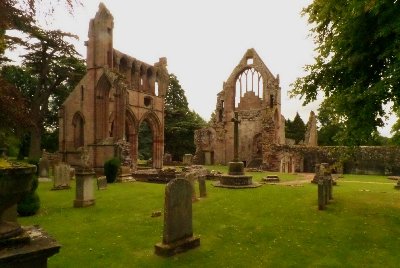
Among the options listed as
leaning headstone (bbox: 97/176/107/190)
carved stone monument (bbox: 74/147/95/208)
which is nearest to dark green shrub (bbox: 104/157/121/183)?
leaning headstone (bbox: 97/176/107/190)

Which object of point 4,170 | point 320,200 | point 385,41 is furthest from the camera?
point 320,200

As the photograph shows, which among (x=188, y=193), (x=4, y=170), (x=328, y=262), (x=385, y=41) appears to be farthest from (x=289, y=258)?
(x=385, y=41)

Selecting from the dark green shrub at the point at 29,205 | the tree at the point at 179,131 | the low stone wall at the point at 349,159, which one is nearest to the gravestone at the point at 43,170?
the dark green shrub at the point at 29,205

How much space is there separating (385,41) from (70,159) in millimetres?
26828

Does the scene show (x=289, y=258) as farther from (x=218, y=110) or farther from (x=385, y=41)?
(x=218, y=110)

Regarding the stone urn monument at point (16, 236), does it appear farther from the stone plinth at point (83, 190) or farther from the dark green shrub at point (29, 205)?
the stone plinth at point (83, 190)

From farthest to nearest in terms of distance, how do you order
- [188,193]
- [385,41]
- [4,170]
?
1. [385,41]
2. [188,193]
3. [4,170]

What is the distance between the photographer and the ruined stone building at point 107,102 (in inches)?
957

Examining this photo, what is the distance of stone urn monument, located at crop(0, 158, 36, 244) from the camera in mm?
2672

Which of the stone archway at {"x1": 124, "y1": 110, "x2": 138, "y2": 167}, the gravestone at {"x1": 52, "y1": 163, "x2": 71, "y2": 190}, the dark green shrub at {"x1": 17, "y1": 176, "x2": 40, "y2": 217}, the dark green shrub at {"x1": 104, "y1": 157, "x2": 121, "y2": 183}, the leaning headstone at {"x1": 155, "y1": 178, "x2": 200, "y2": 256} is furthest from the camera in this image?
the stone archway at {"x1": 124, "y1": 110, "x2": 138, "y2": 167}

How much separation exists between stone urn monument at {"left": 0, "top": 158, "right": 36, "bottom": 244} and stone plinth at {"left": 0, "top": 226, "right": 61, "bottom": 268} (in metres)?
0.12

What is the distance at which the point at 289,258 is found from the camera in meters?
6.21

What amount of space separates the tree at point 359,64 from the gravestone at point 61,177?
11.6m

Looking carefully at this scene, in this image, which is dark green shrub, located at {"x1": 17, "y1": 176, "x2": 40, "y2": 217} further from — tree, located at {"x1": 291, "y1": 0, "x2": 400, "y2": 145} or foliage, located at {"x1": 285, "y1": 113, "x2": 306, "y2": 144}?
foliage, located at {"x1": 285, "y1": 113, "x2": 306, "y2": 144}
